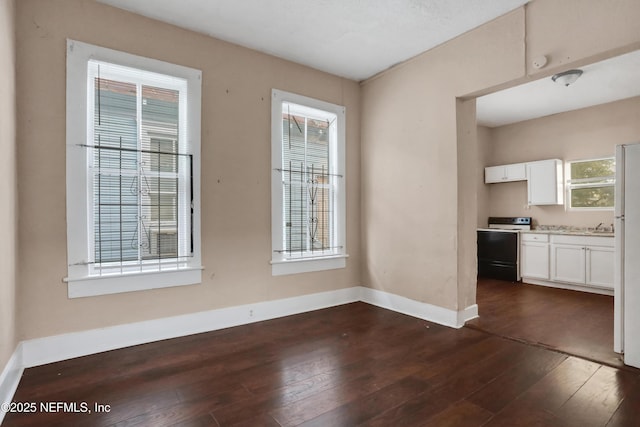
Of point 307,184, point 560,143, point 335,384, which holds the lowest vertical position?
point 335,384

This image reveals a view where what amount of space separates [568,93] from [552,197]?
166cm

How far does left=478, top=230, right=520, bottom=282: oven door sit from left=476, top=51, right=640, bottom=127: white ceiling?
2.07m

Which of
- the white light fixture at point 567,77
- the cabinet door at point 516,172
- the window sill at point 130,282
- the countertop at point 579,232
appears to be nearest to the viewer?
the window sill at point 130,282

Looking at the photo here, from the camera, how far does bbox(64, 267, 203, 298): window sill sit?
2699mm

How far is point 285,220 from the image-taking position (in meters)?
3.88

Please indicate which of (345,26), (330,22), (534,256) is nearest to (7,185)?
(330,22)

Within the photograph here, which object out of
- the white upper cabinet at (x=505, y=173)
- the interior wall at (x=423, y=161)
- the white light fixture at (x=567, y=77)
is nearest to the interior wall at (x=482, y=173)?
the white upper cabinet at (x=505, y=173)

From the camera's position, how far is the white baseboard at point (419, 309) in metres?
3.42

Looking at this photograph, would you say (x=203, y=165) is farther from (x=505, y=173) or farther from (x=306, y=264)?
(x=505, y=173)

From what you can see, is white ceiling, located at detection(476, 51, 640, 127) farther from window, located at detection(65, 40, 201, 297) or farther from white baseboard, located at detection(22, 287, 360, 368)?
window, located at detection(65, 40, 201, 297)

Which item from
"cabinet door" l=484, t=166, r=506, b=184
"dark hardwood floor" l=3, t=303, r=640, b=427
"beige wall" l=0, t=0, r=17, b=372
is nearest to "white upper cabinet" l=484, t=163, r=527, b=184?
"cabinet door" l=484, t=166, r=506, b=184

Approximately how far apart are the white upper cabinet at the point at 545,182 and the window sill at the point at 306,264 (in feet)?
12.2

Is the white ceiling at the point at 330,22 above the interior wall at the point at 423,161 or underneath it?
above

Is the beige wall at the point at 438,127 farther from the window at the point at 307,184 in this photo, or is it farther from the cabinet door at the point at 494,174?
the cabinet door at the point at 494,174
